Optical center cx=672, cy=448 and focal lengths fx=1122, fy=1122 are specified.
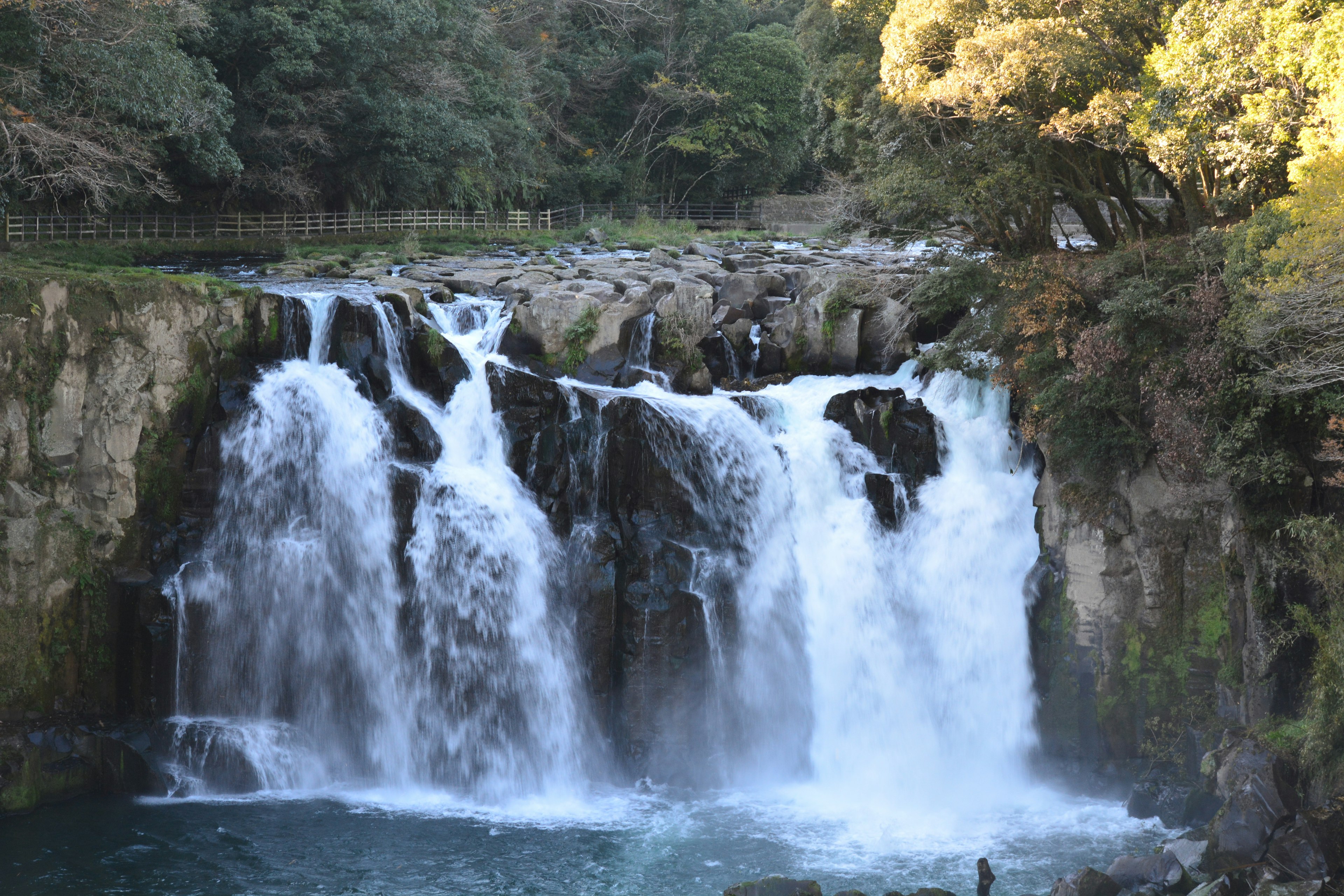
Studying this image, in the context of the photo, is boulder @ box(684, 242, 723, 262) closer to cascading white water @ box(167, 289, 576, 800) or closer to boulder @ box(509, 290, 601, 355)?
boulder @ box(509, 290, 601, 355)

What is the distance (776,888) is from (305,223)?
29438 mm

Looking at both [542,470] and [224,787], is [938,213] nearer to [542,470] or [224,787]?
[542,470]

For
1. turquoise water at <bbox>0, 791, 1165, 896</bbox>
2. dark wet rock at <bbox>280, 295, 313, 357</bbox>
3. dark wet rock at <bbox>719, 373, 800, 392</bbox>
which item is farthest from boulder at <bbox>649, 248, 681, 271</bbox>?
turquoise water at <bbox>0, 791, 1165, 896</bbox>

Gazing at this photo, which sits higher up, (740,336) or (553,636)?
(740,336)

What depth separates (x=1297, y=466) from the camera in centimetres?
1356

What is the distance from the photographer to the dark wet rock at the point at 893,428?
1742 centimetres

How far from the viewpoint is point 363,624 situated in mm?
16219

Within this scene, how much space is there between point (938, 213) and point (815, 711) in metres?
8.61

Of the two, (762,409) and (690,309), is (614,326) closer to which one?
(690,309)

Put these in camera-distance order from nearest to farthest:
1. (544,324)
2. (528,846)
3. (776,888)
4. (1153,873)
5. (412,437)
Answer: (776,888) < (1153,873) < (528,846) < (412,437) < (544,324)

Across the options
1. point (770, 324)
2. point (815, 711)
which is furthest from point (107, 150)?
point (815, 711)

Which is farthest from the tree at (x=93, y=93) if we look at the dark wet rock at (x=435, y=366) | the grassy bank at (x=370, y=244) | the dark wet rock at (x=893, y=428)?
the dark wet rock at (x=893, y=428)

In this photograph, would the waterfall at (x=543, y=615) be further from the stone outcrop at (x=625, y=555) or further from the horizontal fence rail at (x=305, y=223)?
the horizontal fence rail at (x=305, y=223)

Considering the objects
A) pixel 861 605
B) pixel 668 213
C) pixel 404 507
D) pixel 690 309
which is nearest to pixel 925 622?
pixel 861 605
